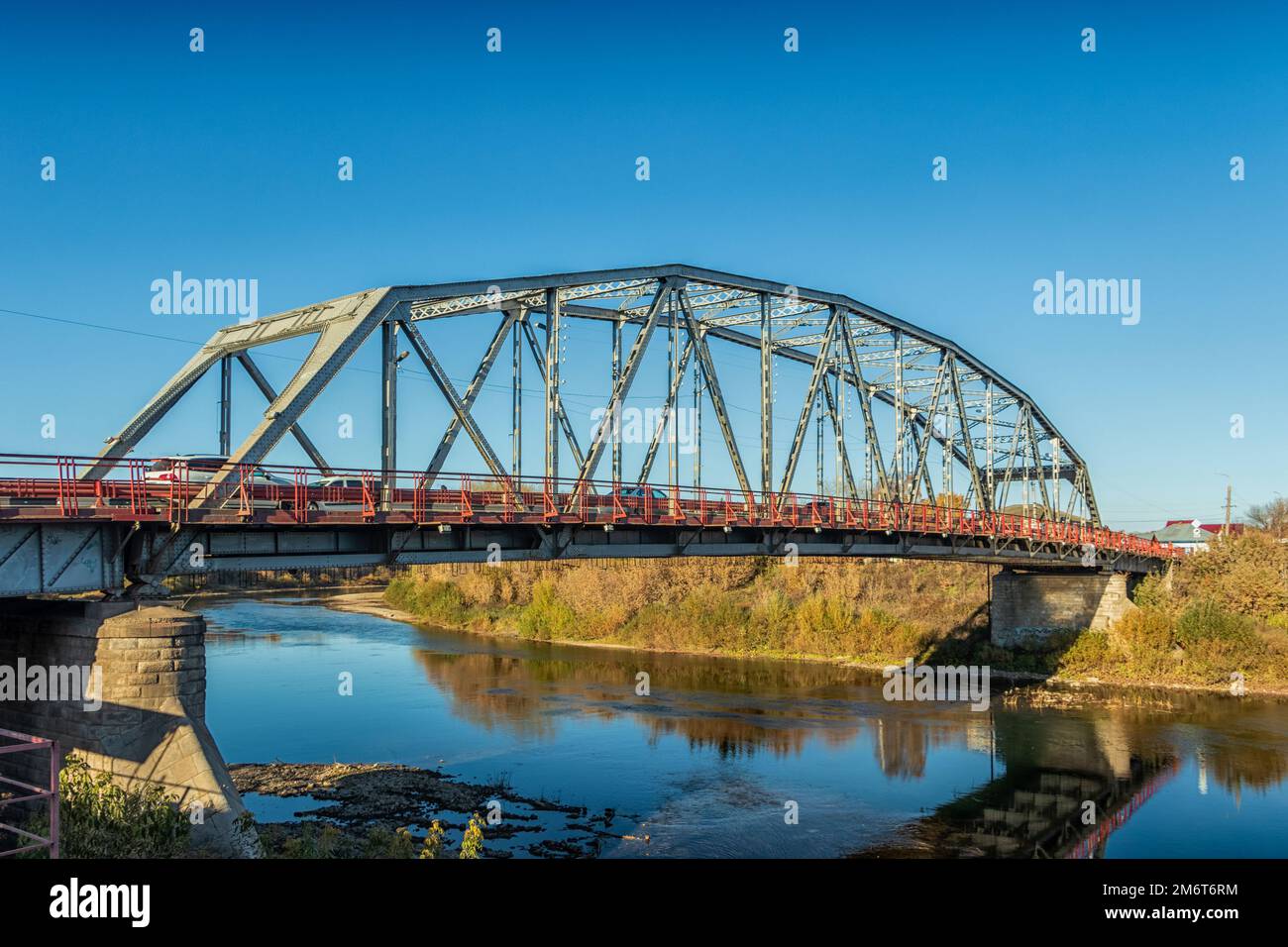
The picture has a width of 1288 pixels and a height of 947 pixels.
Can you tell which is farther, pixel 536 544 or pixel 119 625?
pixel 536 544

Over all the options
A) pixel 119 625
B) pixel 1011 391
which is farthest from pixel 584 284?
pixel 1011 391

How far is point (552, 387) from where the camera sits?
2962 cm

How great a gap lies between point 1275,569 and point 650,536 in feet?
142

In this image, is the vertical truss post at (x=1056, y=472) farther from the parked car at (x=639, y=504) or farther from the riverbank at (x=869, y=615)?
the parked car at (x=639, y=504)

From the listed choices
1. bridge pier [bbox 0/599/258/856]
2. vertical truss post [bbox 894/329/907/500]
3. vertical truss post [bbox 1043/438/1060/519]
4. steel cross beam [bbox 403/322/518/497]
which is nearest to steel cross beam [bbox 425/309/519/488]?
steel cross beam [bbox 403/322/518/497]

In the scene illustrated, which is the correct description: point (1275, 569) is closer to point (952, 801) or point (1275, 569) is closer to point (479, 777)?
point (952, 801)

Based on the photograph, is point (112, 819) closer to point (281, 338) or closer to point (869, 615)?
point (281, 338)

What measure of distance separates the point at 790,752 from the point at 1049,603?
88.5 feet

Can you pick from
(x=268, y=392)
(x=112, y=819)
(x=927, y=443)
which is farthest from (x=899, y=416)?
(x=112, y=819)

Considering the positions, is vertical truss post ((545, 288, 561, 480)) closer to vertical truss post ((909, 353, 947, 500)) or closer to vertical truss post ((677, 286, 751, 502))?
vertical truss post ((677, 286, 751, 502))

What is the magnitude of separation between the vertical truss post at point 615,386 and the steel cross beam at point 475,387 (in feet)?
14.0

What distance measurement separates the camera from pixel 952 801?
90.7 feet

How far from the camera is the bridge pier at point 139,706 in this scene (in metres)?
16.9

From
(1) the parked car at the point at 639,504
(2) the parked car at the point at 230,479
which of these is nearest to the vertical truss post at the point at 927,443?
(1) the parked car at the point at 639,504
